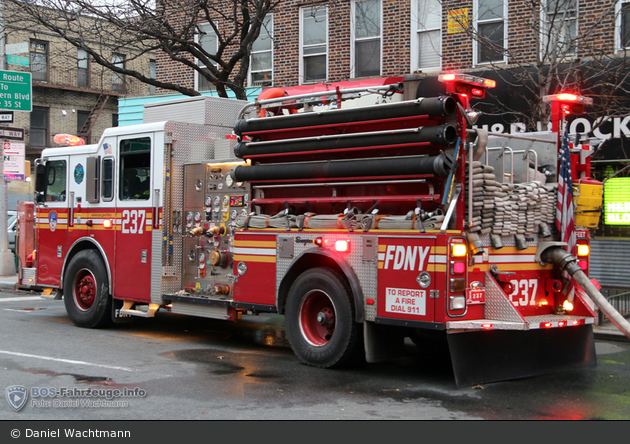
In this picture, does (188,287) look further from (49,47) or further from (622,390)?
(49,47)

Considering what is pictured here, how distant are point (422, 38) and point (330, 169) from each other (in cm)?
920

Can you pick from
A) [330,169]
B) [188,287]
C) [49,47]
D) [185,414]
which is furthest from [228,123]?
[49,47]

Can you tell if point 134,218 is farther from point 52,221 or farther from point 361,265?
point 361,265

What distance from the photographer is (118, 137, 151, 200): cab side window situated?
9.77 m

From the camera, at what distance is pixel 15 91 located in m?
17.2

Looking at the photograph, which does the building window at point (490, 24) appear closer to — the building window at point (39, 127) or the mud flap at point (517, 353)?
the mud flap at point (517, 353)

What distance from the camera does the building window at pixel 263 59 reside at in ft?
59.6

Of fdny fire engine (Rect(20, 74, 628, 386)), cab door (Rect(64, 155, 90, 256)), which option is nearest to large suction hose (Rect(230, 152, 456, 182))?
fdny fire engine (Rect(20, 74, 628, 386))

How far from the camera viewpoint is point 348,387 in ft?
22.2

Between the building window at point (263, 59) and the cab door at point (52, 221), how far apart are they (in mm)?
7944

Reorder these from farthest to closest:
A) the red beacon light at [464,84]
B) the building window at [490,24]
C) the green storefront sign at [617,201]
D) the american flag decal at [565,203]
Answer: the building window at [490,24] < the green storefront sign at [617,201] < the american flag decal at [565,203] < the red beacon light at [464,84]

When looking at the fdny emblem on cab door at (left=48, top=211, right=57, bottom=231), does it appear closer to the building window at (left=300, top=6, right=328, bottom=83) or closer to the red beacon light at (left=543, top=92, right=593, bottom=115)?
the red beacon light at (left=543, top=92, right=593, bottom=115)

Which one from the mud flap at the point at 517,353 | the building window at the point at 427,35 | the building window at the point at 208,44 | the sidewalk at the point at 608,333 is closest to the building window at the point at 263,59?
the building window at the point at 208,44

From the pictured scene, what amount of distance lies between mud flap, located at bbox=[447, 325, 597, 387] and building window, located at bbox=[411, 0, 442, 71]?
9328 mm
